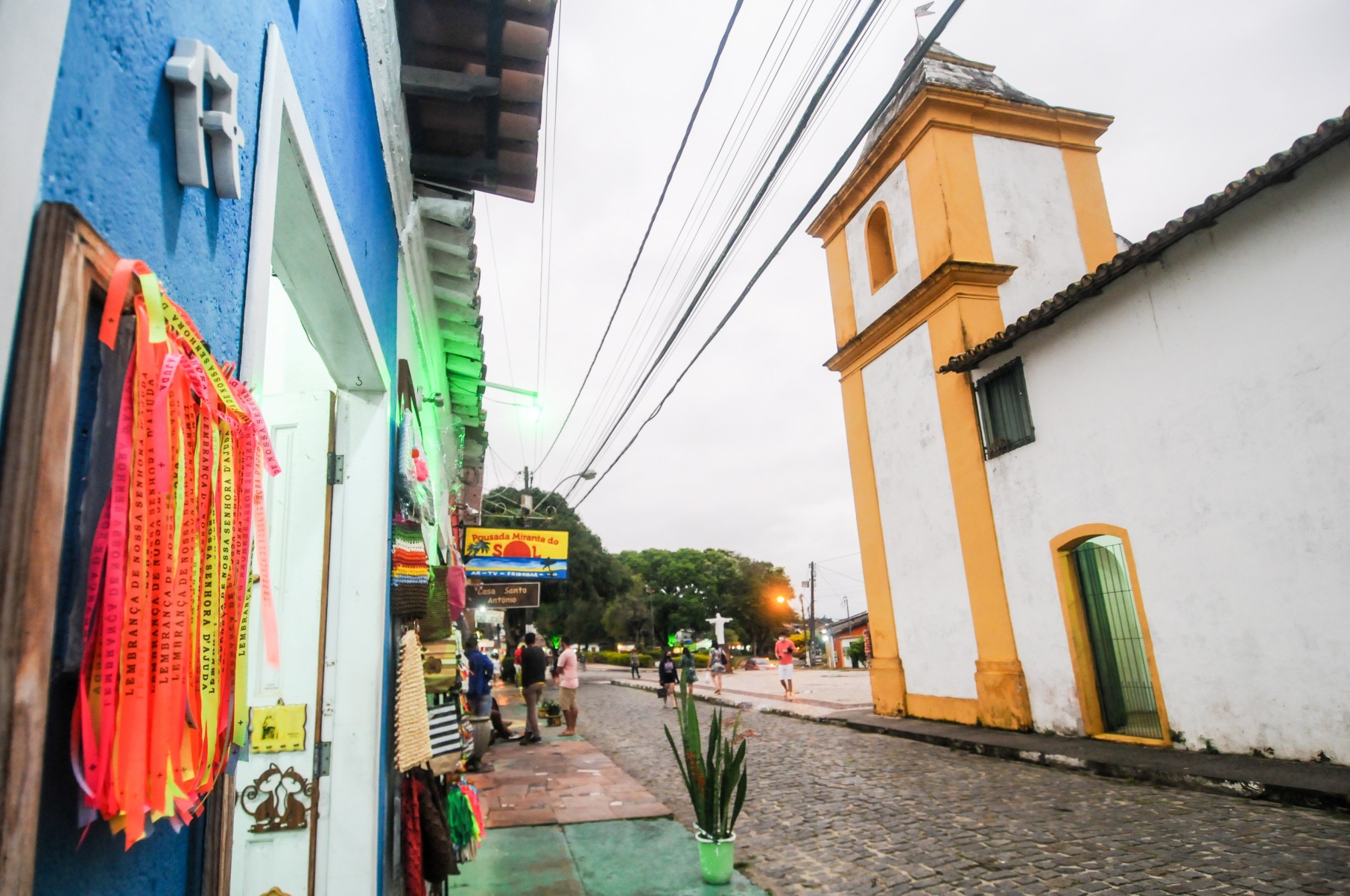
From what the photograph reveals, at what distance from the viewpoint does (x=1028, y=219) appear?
38.6 feet

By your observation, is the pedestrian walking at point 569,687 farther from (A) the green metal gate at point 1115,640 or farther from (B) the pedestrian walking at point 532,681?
(A) the green metal gate at point 1115,640

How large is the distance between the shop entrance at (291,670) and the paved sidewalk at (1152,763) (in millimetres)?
6796

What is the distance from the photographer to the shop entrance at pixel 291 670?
2.90 meters

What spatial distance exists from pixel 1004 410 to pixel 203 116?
10.5m

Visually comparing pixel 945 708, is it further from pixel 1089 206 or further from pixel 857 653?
pixel 857 653

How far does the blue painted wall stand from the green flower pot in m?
3.77

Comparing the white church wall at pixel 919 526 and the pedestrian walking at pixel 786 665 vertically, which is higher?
the white church wall at pixel 919 526

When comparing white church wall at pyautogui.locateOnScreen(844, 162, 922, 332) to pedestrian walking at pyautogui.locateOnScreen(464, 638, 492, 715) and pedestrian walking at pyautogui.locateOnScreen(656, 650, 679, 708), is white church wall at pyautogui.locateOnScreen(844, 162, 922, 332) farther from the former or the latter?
pedestrian walking at pyautogui.locateOnScreen(656, 650, 679, 708)

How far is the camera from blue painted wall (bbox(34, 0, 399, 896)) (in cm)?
89

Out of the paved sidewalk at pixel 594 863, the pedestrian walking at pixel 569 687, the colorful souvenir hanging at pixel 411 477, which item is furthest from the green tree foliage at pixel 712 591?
the colorful souvenir hanging at pixel 411 477

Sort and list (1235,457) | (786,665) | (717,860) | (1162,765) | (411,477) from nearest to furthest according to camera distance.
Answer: (411,477) < (717,860) < (1162,765) < (1235,457) < (786,665)

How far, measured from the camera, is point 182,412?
1.10 m

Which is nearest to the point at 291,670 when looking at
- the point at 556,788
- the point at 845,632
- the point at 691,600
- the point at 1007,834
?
the point at 1007,834

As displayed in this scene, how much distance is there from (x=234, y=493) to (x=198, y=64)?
73 cm
